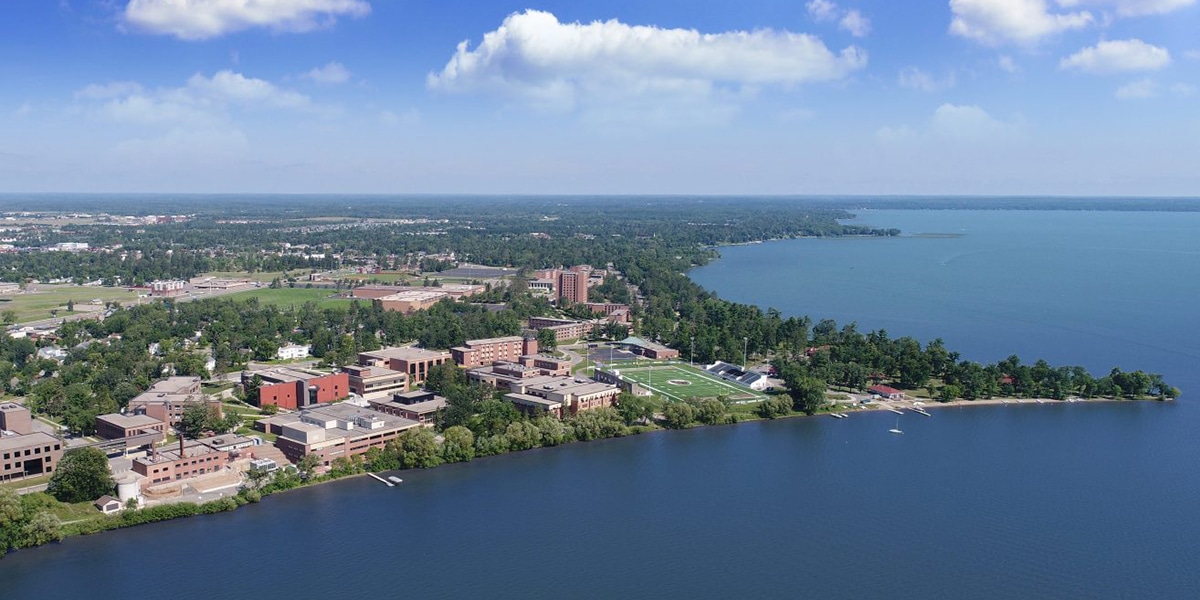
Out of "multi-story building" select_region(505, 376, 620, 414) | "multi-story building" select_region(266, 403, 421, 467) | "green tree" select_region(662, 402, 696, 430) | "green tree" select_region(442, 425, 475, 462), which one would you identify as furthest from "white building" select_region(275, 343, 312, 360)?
"green tree" select_region(662, 402, 696, 430)

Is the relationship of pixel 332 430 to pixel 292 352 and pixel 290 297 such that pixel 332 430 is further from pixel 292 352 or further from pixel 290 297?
pixel 290 297

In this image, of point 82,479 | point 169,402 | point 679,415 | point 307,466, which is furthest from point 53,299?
point 679,415

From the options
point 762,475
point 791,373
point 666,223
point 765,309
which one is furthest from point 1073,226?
point 762,475

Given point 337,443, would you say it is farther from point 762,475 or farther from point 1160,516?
point 1160,516

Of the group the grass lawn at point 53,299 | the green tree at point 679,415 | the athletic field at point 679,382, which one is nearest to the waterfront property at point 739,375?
the athletic field at point 679,382

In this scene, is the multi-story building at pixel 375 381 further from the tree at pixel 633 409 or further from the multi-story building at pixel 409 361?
the tree at pixel 633 409
